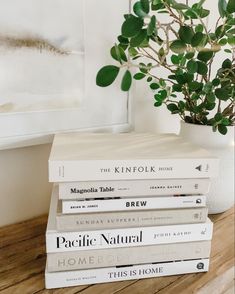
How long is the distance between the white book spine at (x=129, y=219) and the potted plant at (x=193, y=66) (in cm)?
25

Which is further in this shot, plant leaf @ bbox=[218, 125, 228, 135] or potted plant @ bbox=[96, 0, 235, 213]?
plant leaf @ bbox=[218, 125, 228, 135]

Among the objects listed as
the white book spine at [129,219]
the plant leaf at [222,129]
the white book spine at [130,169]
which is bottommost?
the white book spine at [129,219]

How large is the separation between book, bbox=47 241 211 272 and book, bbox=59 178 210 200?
11 centimetres

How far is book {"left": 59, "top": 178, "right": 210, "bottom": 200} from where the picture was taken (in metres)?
0.57

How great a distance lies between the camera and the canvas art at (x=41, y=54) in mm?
675

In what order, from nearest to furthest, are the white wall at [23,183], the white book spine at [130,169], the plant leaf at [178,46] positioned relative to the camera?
the white book spine at [130,169] < the plant leaf at [178,46] < the white wall at [23,183]

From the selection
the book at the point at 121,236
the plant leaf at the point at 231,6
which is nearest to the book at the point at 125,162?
the book at the point at 121,236

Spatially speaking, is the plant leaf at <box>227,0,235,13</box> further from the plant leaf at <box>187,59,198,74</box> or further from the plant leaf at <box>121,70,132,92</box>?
the plant leaf at <box>121,70,132,92</box>

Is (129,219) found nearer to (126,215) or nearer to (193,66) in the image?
(126,215)

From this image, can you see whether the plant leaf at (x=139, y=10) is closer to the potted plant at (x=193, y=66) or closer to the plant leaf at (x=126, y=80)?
the potted plant at (x=193, y=66)

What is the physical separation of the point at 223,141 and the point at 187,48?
0.27 metres

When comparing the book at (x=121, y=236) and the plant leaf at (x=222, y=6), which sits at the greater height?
the plant leaf at (x=222, y=6)

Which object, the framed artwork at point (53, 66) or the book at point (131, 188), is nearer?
the book at point (131, 188)

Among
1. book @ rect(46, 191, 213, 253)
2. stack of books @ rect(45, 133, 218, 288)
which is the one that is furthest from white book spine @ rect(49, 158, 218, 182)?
book @ rect(46, 191, 213, 253)
